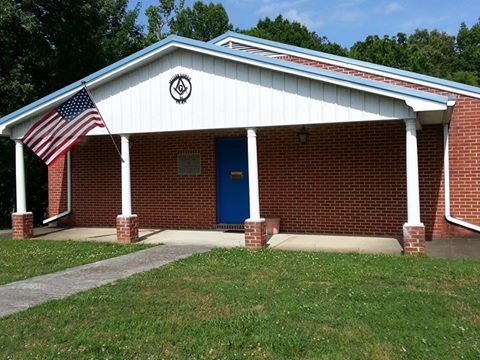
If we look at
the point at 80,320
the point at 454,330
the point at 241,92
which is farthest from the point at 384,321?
the point at 241,92

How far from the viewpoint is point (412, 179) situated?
9117 millimetres

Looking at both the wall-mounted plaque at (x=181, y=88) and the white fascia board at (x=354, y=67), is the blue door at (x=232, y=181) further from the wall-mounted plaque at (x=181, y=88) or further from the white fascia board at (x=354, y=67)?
the wall-mounted plaque at (x=181, y=88)

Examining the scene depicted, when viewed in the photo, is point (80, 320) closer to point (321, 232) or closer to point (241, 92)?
point (241, 92)

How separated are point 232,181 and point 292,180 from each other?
1.59 m

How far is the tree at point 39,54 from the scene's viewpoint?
16.1 meters

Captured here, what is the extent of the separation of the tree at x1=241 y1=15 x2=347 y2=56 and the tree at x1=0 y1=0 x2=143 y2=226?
16902mm

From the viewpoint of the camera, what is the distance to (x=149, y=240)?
11594 millimetres

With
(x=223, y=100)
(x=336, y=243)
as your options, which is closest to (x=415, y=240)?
(x=336, y=243)

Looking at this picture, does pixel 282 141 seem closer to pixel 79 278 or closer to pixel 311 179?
pixel 311 179

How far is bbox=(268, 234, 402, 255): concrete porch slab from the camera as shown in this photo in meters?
9.77

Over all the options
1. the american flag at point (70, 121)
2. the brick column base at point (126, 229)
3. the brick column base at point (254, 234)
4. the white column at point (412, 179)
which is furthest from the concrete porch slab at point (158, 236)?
the white column at point (412, 179)

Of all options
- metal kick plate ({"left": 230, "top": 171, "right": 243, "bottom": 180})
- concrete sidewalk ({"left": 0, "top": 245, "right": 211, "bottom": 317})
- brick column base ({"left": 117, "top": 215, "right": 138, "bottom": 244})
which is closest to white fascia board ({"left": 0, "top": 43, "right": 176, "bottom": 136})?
brick column base ({"left": 117, "top": 215, "right": 138, "bottom": 244})

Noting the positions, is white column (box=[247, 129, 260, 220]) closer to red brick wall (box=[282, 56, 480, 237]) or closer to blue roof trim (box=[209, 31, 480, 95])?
blue roof trim (box=[209, 31, 480, 95])

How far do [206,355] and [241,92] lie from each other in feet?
22.1
